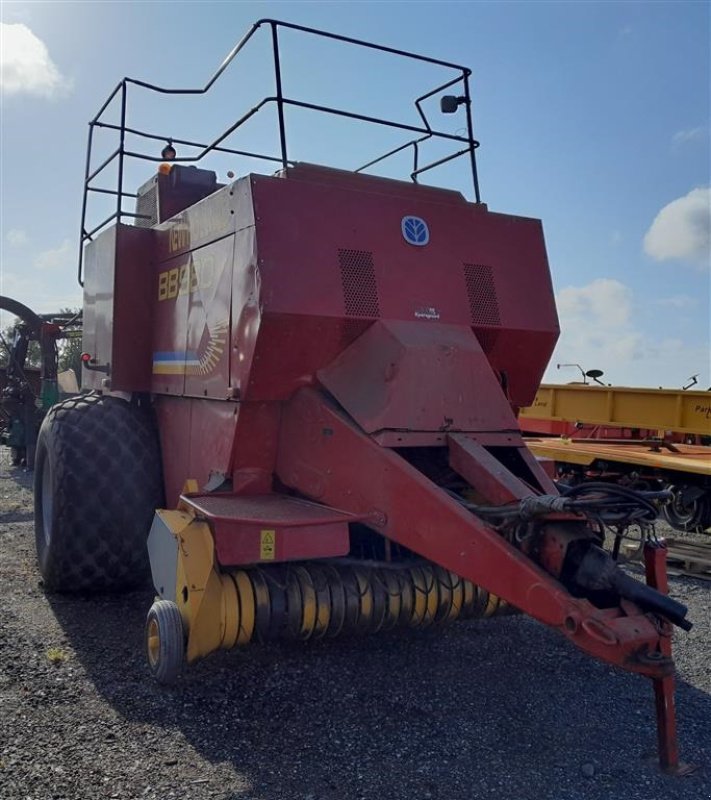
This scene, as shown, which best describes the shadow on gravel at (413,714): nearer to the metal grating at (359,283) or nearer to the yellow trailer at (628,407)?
the metal grating at (359,283)

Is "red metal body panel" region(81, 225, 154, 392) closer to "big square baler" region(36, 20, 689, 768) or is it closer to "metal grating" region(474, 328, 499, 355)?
"big square baler" region(36, 20, 689, 768)

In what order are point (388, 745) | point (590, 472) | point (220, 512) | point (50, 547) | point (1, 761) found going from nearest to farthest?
point (1, 761), point (388, 745), point (220, 512), point (50, 547), point (590, 472)

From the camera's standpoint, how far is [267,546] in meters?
3.69

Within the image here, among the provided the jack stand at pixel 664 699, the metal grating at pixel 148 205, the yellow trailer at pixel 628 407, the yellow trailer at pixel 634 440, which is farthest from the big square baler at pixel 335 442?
the yellow trailer at pixel 628 407

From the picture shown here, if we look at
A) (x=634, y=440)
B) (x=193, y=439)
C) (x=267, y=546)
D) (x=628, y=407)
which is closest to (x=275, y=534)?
(x=267, y=546)

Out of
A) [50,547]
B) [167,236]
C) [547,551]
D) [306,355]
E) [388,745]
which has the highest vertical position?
[167,236]

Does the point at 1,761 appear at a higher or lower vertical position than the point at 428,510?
lower

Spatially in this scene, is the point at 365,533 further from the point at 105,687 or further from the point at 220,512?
the point at 105,687

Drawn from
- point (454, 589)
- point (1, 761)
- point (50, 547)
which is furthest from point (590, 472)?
A: point (1, 761)

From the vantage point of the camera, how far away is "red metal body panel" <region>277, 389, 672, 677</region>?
124 inches

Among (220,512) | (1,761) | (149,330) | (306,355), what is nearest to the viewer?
(1,761)

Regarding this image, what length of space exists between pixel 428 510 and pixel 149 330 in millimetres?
2762

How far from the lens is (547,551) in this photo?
3443 millimetres

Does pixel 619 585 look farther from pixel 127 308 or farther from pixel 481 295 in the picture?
pixel 127 308
